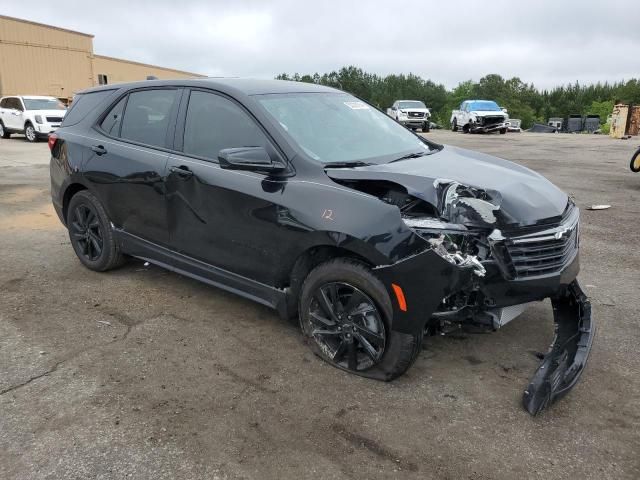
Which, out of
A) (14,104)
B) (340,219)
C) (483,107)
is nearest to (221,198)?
(340,219)

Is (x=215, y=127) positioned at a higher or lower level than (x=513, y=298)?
higher

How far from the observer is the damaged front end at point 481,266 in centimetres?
278

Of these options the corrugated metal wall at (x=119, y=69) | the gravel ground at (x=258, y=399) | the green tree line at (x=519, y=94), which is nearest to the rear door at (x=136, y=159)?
the gravel ground at (x=258, y=399)

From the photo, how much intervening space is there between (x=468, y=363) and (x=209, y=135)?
2.42 m

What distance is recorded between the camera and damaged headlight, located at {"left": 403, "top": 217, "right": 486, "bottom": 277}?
2803 millimetres

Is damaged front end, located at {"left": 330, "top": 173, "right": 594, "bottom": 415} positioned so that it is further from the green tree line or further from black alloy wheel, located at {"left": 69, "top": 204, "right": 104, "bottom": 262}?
the green tree line

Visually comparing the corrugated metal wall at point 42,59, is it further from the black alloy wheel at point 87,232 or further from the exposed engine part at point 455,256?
the exposed engine part at point 455,256

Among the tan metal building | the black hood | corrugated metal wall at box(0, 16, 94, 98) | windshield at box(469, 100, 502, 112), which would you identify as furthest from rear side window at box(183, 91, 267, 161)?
corrugated metal wall at box(0, 16, 94, 98)

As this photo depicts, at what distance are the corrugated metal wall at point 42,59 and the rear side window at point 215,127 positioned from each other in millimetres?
34551

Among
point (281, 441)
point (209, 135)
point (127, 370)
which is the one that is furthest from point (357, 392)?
point (209, 135)

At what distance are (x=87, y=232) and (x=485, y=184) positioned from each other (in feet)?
12.0

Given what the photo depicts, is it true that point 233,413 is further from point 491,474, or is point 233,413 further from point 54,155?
point 54,155

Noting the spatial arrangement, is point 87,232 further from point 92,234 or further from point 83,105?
point 83,105

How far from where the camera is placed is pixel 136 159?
13.8 feet
